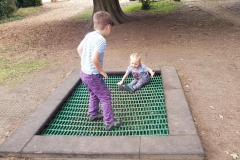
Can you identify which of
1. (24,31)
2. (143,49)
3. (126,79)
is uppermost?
(126,79)

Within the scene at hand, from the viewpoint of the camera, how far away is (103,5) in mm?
10680

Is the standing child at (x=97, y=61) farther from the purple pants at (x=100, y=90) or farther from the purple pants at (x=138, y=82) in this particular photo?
the purple pants at (x=138, y=82)

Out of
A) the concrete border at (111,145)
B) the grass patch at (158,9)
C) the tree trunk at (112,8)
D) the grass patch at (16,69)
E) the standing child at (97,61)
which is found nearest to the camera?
the concrete border at (111,145)

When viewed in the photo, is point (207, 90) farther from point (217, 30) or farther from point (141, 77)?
point (217, 30)

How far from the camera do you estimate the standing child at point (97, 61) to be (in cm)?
300

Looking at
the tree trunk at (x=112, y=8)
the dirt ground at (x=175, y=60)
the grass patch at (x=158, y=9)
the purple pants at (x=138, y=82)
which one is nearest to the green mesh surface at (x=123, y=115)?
the purple pants at (x=138, y=82)

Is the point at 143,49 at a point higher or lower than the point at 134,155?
lower

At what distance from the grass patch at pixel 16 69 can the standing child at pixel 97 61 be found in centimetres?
271

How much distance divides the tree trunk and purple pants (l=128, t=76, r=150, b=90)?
659 cm

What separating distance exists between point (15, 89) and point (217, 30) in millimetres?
7168

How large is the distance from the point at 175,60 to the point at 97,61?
3666 millimetres

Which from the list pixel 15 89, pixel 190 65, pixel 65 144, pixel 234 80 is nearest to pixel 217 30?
pixel 190 65

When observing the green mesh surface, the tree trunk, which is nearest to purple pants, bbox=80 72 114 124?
the green mesh surface

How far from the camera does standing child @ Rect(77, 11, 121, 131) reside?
300 cm
